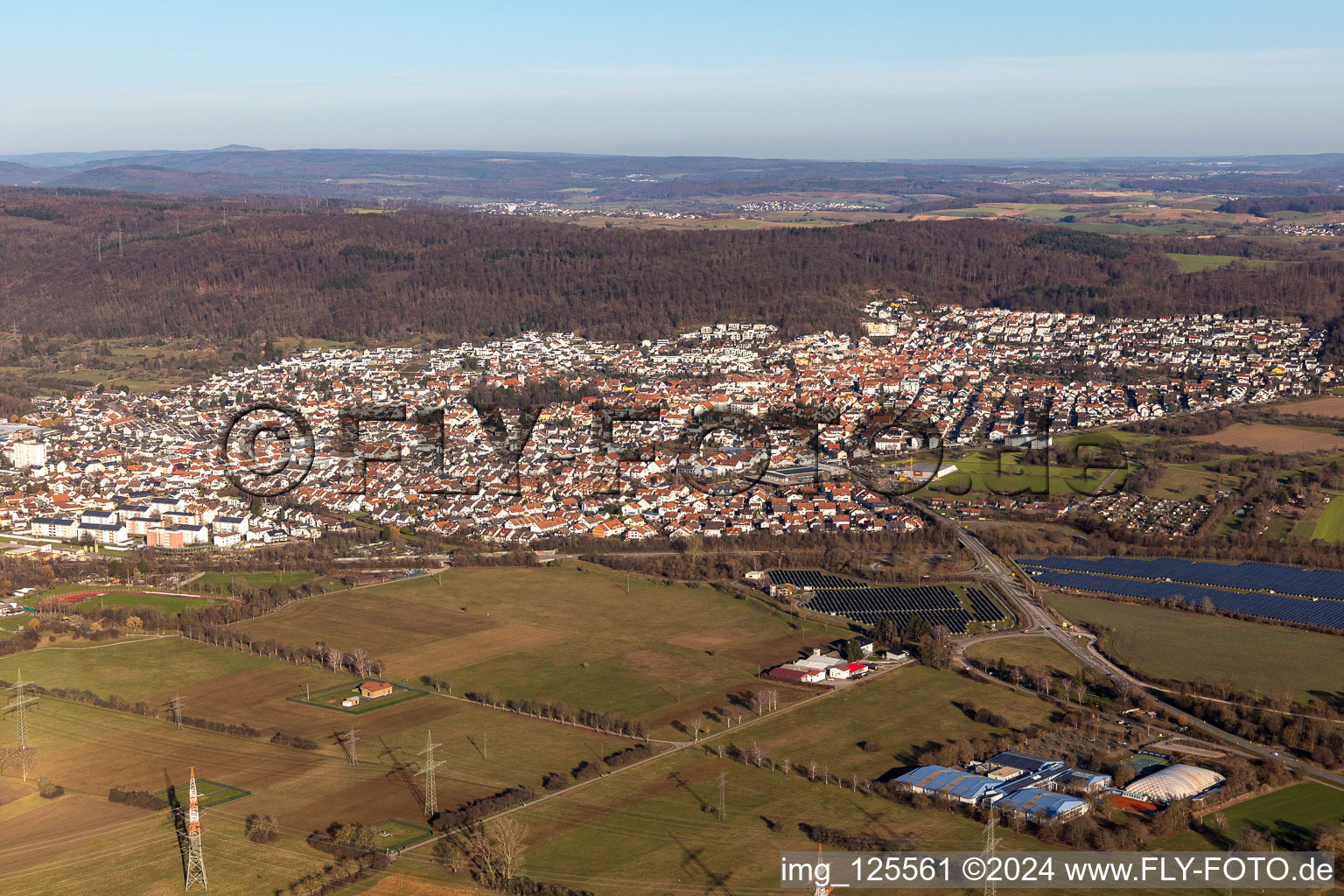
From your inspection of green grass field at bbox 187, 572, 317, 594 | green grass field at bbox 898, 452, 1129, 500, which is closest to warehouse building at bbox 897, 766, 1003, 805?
green grass field at bbox 187, 572, 317, 594

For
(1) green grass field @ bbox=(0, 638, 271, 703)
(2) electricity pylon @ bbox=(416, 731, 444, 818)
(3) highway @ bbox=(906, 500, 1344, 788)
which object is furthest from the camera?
(1) green grass field @ bbox=(0, 638, 271, 703)

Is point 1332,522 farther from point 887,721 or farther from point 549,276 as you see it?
point 549,276

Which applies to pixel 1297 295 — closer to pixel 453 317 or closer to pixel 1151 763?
pixel 453 317

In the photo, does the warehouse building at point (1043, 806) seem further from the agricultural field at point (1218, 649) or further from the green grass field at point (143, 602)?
the green grass field at point (143, 602)

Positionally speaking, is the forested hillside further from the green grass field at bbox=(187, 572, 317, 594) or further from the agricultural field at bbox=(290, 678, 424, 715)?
the agricultural field at bbox=(290, 678, 424, 715)

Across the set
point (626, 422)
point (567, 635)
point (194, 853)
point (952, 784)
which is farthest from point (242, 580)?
point (952, 784)

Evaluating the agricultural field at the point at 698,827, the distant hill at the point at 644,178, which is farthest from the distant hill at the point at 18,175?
the agricultural field at the point at 698,827
